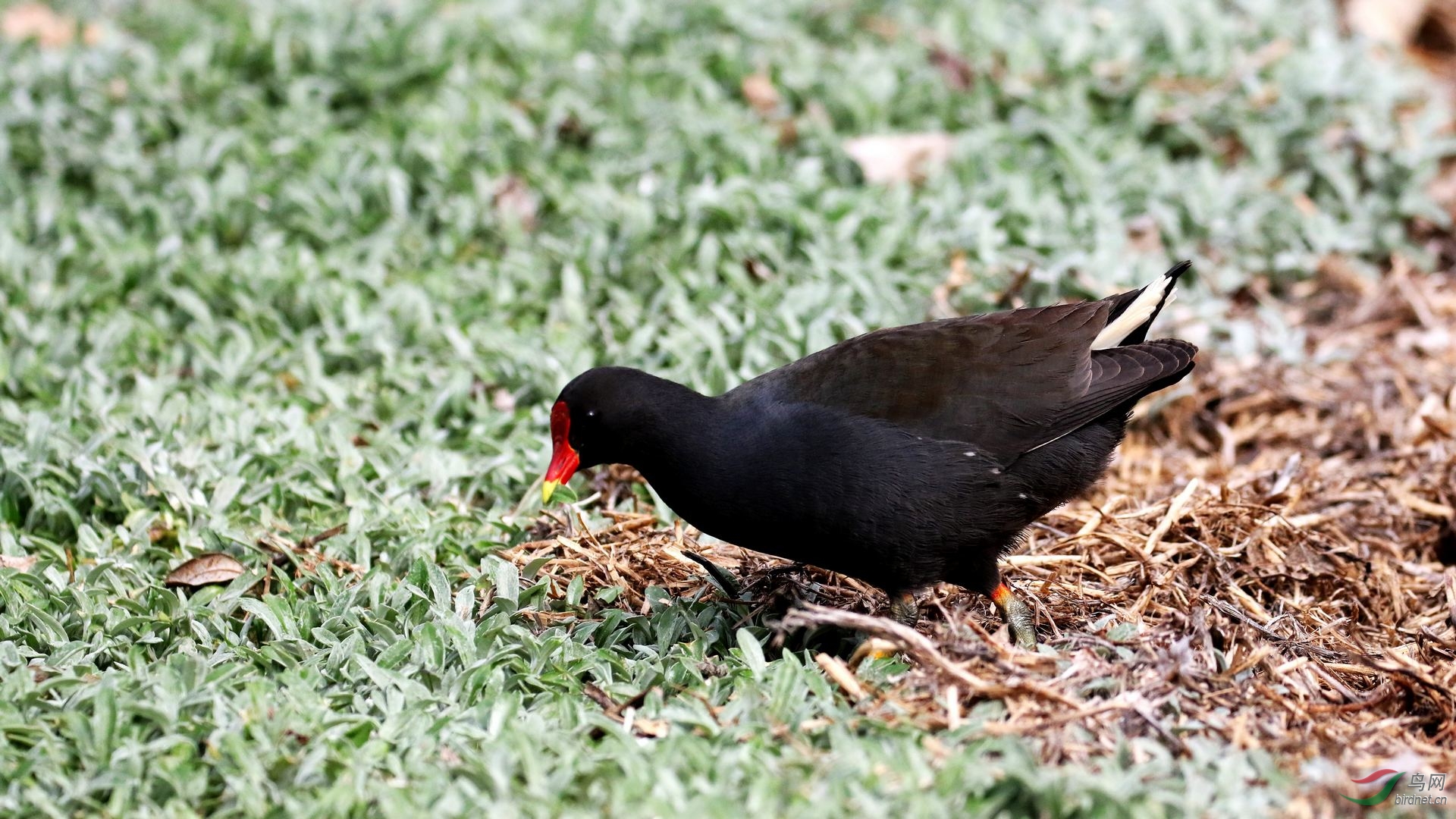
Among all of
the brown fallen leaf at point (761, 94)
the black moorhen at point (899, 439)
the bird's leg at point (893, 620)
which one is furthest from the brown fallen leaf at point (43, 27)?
the bird's leg at point (893, 620)

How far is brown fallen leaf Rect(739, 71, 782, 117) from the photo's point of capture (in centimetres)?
720

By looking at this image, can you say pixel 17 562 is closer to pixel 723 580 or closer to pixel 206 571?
pixel 206 571

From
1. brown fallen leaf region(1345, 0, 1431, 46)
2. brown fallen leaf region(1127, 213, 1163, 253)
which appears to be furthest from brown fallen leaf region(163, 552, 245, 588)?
brown fallen leaf region(1345, 0, 1431, 46)

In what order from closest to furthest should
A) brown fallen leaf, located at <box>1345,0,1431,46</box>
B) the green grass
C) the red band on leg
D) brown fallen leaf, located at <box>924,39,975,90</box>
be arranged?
the green grass → the red band on leg → brown fallen leaf, located at <box>924,39,975,90</box> → brown fallen leaf, located at <box>1345,0,1431,46</box>

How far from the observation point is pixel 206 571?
4.33 metres

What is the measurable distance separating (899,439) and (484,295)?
2.70m

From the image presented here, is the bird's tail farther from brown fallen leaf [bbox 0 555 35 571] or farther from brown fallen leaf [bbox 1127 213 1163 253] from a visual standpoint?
brown fallen leaf [bbox 0 555 35 571]

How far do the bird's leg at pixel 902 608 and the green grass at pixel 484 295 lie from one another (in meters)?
0.35

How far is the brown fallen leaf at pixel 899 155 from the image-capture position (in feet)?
22.1

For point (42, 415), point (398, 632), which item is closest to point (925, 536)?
point (398, 632)

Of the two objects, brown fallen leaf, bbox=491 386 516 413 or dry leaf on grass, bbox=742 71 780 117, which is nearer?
brown fallen leaf, bbox=491 386 516 413

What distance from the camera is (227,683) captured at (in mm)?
3543

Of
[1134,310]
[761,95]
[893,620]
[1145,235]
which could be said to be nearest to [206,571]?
[893,620]

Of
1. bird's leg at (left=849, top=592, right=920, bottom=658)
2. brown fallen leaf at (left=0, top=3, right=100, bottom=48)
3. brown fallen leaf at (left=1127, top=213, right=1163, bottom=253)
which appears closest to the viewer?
bird's leg at (left=849, top=592, right=920, bottom=658)
